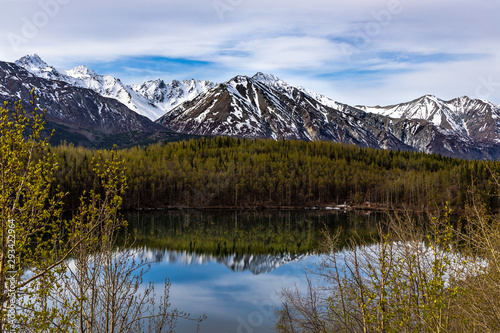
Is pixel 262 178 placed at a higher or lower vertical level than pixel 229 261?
higher

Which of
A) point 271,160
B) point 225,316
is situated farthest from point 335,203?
point 225,316

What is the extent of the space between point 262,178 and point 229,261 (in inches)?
3682

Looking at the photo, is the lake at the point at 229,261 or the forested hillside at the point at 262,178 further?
the forested hillside at the point at 262,178

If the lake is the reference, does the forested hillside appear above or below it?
above

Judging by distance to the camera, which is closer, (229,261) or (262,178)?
(229,261)

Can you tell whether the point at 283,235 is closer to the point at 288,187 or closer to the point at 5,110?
the point at 288,187

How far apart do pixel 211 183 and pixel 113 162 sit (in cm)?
14301

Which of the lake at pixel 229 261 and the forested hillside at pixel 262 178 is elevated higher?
the forested hillside at pixel 262 178

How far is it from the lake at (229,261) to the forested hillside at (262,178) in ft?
107

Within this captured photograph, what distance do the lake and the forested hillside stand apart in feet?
107

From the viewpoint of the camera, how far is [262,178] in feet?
515

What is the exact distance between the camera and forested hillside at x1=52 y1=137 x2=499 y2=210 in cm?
14062

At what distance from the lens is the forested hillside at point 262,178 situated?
141 m

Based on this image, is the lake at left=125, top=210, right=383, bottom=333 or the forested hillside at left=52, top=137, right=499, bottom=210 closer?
the lake at left=125, top=210, right=383, bottom=333
